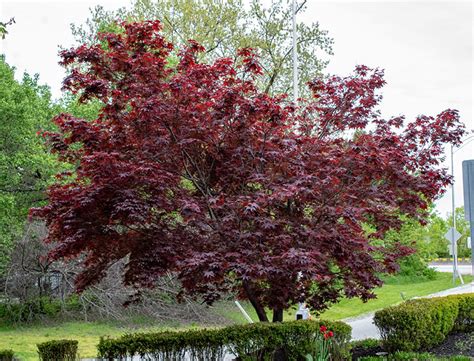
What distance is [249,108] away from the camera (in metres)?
8.17

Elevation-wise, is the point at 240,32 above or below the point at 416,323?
above

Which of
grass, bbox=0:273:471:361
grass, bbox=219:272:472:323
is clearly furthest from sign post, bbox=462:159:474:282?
grass, bbox=0:273:471:361

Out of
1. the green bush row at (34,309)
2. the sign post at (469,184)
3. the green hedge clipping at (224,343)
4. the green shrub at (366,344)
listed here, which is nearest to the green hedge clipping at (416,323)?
the green shrub at (366,344)

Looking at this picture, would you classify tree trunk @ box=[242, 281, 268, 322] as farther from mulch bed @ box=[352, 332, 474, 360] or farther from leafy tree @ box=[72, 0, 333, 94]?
leafy tree @ box=[72, 0, 333, 94]

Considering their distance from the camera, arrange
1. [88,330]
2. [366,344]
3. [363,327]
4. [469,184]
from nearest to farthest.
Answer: [366,344]
[363,327]
[88,330]
[469,184]

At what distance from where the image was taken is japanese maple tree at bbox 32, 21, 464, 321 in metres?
7.92

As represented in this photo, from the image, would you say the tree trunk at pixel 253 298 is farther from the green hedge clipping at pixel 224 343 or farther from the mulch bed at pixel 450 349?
the mulch bed at pixel 450 349

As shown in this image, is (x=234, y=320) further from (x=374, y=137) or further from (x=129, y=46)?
(x=129, y=46)

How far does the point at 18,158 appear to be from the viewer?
18078 millimetres

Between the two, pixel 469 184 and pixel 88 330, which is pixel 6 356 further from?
pixel 469 184

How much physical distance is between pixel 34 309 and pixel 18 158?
4.71 metres

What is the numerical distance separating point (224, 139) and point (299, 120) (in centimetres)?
214

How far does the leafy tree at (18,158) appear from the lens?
706 inches

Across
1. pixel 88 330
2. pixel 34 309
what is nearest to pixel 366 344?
pixel 88 330
